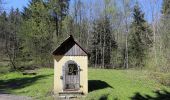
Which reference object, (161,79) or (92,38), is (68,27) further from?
(161,79)

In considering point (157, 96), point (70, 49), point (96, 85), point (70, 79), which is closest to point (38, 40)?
point (96, 85)

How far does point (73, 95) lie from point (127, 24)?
124 ft

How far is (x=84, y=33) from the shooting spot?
58344mm

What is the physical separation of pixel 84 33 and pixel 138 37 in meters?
9.50

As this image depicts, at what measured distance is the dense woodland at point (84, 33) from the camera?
1875 inches

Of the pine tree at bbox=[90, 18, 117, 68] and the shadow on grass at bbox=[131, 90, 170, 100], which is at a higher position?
the pine tree at bbox=[90, 18, 117, 68]

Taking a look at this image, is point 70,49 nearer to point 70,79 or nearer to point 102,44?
point 70,79

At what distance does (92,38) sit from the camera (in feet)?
187

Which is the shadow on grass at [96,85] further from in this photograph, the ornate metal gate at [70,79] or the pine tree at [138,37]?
the pine tree at [138,37]

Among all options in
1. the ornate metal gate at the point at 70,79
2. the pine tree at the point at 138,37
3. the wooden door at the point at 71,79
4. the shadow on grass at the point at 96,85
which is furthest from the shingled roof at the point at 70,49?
the pine tree at the point at 138,37

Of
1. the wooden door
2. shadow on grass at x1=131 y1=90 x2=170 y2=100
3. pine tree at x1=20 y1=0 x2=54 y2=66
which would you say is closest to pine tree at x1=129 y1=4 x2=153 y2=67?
pine tree at x1=20 y1=0 x2=54 y2=66

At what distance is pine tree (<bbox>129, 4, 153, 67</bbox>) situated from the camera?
54500 millimetres

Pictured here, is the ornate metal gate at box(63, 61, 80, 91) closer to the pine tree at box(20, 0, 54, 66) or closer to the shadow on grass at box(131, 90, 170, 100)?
the shadow on grass at box(131, 90, 170, 100)

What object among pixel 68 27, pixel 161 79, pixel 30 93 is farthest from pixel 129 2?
pixel 30 93
